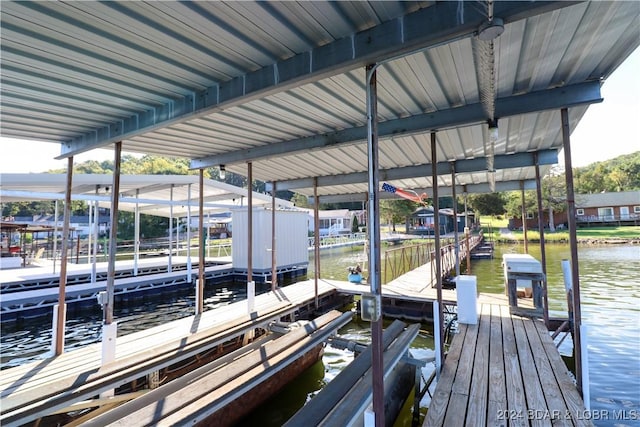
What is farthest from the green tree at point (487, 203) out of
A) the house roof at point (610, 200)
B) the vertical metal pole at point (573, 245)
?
the vertical metal pole at point (573, 245)

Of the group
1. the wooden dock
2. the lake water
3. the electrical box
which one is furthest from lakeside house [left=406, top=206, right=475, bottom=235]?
the electrical box

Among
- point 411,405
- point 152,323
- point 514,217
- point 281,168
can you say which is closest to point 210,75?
point 281,168

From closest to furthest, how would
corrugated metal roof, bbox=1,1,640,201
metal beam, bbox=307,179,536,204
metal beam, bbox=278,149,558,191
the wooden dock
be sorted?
corrugated metal roof, bbox=1,1,640,201 → the wooden dock → metal beam, bbox=278,149,558,191 → metal beam, bbox=307,179,536,204

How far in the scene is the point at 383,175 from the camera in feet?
26.5

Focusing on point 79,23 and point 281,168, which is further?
point 281,168

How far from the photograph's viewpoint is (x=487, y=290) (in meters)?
11.4

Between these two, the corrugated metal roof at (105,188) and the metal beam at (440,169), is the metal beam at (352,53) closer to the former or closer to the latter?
the metal beam at (440,169)

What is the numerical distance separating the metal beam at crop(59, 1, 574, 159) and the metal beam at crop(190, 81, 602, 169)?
2.01 m

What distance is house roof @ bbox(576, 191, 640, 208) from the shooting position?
110ft

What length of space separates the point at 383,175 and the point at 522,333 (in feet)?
14.7

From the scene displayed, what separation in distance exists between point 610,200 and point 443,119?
43.8 meters

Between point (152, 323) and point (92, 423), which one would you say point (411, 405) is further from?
point (152, 323)

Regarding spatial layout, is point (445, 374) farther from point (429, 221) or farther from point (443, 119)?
point (429, 221)

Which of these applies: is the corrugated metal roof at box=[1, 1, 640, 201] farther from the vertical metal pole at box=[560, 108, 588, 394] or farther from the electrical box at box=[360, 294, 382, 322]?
the electrical box at box=[360, 294, 382, 322]
